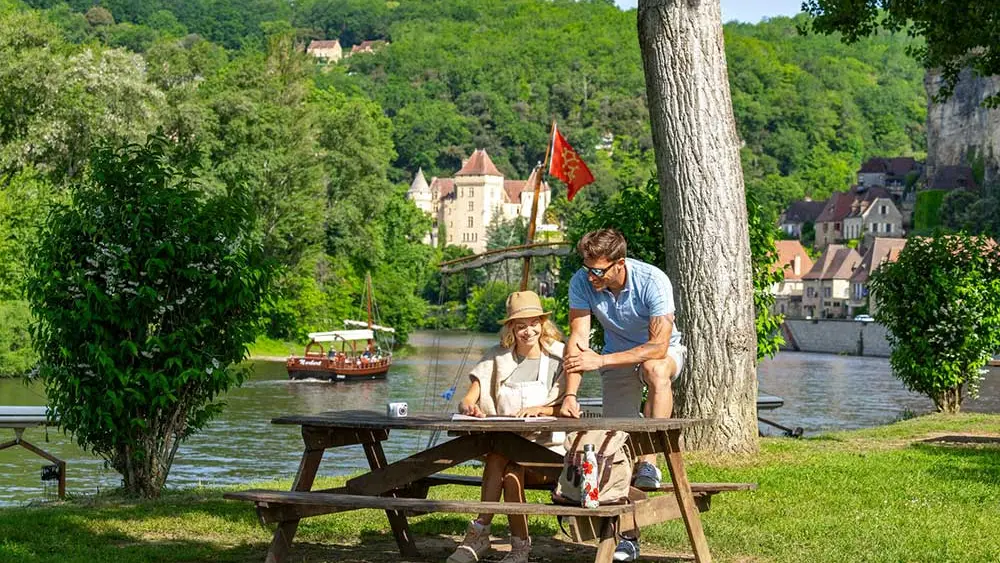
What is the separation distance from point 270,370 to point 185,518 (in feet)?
146

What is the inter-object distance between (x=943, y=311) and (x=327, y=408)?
786 inches

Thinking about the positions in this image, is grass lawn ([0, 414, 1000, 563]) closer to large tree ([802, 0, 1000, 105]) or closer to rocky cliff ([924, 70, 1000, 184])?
large tree ([802, 0, 1000, 105])

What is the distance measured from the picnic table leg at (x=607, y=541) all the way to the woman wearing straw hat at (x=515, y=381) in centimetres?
77

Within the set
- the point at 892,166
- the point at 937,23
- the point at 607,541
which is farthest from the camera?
the point at 892,166

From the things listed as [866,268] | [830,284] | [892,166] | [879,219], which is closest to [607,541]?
[866,268]

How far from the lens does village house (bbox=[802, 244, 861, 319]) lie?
112 metres

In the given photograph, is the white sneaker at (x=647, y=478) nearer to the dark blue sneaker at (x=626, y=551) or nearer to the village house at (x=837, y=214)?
the dark blue sneaker at (x=626, y=551)

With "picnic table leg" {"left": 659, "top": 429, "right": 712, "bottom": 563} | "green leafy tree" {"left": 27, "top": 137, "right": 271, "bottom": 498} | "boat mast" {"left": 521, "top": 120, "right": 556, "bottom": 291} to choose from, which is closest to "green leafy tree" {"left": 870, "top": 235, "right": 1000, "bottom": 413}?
"boat mast" {"left": 521, "top": 120, "right": 556, "bottom": 291}

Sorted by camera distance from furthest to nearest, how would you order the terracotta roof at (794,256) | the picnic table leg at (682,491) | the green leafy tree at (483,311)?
the terracotta roof at (794,256) → the green leafy tree at (483,311) → the picnic table leg at (682,491)

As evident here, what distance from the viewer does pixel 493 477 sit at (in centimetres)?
681

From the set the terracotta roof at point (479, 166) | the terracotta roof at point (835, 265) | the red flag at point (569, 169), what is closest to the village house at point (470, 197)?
the terracotta roof at point (479, 166)

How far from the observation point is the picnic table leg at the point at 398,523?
731cm

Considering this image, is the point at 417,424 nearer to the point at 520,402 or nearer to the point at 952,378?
the point at 520,402

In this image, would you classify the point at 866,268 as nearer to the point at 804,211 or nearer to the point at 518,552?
the point at 804,211
